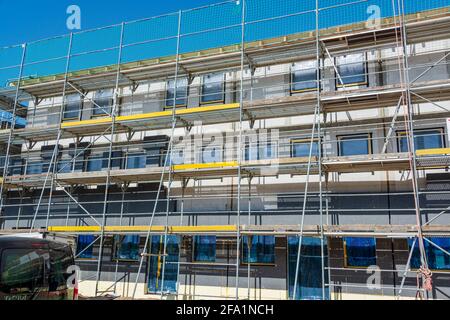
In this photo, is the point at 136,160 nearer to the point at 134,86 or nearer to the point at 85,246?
the point at 134,86

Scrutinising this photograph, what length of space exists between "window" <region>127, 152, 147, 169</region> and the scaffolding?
215 millimetres

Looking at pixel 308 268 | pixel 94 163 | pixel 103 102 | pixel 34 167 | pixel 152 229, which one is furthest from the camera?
pixel 34 167

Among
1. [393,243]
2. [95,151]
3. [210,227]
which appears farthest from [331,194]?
[95,151]

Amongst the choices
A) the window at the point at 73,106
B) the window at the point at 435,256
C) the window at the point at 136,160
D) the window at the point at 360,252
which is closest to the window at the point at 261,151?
the window at the point at 360,252

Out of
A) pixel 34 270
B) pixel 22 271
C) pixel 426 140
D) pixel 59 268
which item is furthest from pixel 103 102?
pixel 426 140

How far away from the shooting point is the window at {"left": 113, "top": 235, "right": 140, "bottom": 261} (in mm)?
12805

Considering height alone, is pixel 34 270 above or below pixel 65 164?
below

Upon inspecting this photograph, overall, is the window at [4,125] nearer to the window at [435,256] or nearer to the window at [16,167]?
the window at [16,167]

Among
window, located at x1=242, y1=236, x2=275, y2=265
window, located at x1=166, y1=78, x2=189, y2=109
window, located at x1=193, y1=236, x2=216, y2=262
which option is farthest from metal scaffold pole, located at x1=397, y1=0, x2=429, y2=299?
window, located at x1=166, y1=78, x2=189, y2=109

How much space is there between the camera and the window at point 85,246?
13.4 meters

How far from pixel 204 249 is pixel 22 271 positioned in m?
6.36

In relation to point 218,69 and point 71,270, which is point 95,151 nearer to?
point 218,69

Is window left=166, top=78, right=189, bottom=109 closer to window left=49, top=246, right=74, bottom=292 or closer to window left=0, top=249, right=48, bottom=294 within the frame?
window left=49, top=246, right=74, bottom=292

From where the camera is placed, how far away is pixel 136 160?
13.7 meters
